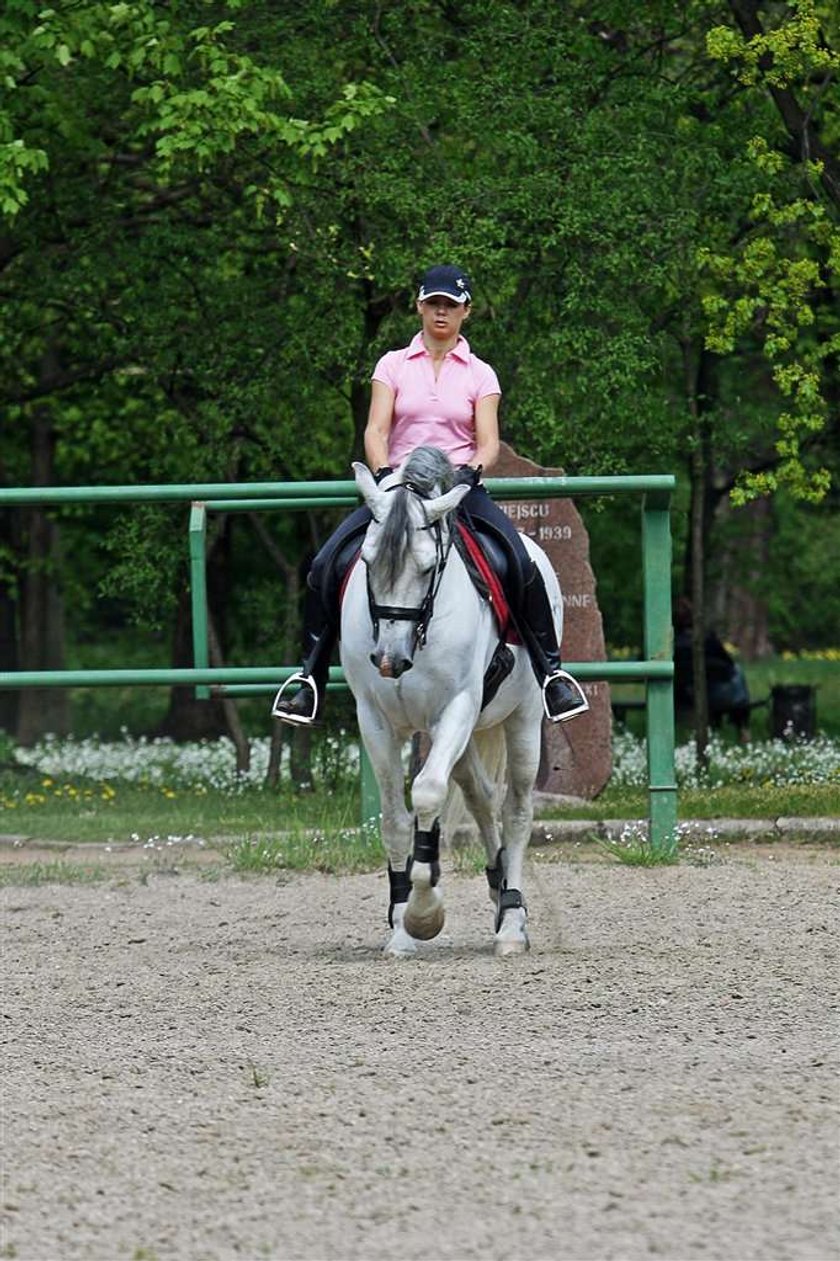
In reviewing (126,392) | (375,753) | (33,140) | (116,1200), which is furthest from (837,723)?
(116,1200)

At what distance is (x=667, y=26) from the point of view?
16.6 m

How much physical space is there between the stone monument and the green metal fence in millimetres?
2105

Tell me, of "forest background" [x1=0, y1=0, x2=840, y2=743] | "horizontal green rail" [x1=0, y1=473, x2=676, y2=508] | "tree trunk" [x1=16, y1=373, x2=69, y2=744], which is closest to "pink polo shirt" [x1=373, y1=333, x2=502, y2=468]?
"horizontal green rail" [x1=0, y1=473, x2=676, y2=508]

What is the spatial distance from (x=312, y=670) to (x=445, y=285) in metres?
1.45

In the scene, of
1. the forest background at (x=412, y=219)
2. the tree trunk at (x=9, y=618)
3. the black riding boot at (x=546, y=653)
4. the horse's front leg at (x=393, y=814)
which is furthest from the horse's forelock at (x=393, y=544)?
the tree trunk at (x=9, y=618)

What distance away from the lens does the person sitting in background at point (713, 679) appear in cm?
2131

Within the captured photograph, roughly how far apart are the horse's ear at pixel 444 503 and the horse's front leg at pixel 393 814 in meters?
0.82

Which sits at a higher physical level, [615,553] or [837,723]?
[615,553]

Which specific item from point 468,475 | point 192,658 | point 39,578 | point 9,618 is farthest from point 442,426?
point 9,618

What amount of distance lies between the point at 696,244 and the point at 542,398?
56.7 inches

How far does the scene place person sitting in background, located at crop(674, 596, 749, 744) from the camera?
2131 centimetres

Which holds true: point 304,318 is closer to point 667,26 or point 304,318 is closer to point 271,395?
point 271,395

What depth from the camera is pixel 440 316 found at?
817 cm

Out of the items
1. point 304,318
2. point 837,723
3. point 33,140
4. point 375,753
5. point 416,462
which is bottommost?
point 837,723
